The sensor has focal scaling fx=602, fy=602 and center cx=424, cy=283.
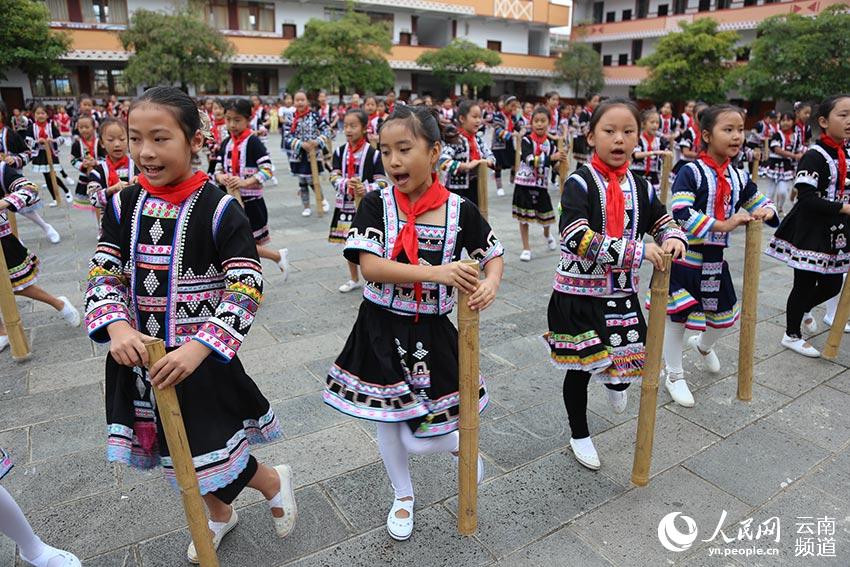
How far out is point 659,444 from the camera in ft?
10.1

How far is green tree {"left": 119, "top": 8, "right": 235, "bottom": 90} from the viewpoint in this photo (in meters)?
22.3

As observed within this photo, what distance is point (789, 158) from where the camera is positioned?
8781 mm

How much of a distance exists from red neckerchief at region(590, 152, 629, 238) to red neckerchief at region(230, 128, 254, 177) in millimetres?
4061

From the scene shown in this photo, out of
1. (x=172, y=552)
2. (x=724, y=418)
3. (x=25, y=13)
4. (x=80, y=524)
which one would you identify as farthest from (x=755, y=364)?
(x=25, y=13)

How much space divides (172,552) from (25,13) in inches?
953

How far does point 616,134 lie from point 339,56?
2597 centimetres

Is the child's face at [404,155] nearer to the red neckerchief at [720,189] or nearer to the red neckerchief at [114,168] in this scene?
the red neckerchief at [720,189]

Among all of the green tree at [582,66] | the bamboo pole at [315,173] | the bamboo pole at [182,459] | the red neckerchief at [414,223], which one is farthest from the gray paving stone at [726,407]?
the green tree at [582,66]

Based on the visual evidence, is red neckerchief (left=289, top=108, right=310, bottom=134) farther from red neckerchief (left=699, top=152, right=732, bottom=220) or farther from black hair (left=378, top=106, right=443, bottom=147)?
black hair (left=378, top=106, right=443, bottom=147)

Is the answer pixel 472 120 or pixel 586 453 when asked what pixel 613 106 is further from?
pixel 472 120

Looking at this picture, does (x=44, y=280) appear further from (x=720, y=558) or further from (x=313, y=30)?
(x=313, y=30)

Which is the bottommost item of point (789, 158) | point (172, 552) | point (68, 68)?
point (172, 552)

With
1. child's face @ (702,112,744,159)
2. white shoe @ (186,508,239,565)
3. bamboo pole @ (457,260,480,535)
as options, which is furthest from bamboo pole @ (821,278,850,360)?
white shoe @ (186,508,239,565)

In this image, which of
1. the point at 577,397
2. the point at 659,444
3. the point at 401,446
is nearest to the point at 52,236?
the point at 401,446
